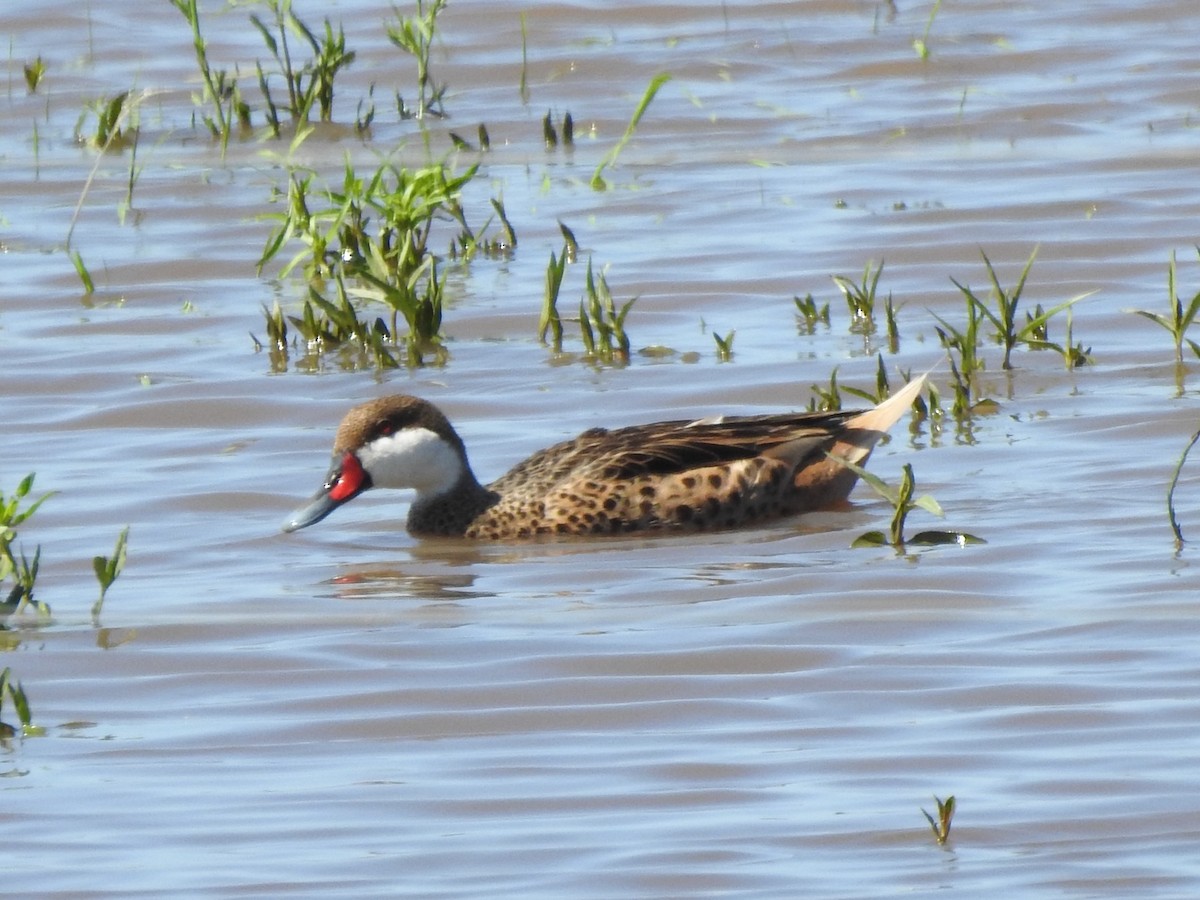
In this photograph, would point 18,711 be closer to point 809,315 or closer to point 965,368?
point 965,368

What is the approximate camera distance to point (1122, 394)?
28.6ft

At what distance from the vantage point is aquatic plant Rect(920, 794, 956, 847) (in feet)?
15.4

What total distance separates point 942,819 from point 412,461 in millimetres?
3674

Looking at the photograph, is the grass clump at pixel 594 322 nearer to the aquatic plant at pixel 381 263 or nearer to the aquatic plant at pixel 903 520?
the aquatic plant at pixel 381 263

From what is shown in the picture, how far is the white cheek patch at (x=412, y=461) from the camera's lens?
26.7 ft

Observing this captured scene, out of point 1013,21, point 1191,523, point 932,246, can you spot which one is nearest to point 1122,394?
point 1191,523

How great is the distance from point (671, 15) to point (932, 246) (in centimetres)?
541

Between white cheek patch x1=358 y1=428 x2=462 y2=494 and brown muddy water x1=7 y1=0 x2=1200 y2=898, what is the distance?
205mm

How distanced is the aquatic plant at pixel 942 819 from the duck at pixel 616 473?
10.2ft

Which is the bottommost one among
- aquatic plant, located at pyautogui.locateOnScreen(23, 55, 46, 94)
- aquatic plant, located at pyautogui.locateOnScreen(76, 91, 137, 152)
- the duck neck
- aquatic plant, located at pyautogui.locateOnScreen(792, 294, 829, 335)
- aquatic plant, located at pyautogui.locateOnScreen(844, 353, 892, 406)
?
the duck neck

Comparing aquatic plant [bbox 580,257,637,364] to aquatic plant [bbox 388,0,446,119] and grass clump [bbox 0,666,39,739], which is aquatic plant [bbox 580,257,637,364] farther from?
grass clump [bbox 0,666,39,739]

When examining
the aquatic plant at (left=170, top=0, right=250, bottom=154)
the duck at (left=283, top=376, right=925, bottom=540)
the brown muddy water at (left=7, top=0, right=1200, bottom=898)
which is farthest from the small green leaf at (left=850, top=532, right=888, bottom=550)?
the aquatic plant at (left=170, top=0, right=250, bottom=154)

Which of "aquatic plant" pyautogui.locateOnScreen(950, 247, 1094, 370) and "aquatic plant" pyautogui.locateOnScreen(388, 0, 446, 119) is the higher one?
"aquatic plant" pyautogui.locateOnScreen(388, 0, 446, 119)

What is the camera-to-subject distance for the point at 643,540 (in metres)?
7.81
